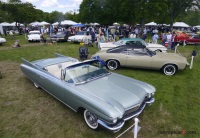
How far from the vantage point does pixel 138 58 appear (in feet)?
23.5

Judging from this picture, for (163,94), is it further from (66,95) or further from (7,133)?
(7,133)

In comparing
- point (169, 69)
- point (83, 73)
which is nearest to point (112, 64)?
point (169, 69)

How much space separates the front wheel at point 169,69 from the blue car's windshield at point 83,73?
11.6 feet

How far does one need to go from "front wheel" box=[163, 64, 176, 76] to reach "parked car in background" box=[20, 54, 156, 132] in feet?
10.6

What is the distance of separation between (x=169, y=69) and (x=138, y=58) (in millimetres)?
1428

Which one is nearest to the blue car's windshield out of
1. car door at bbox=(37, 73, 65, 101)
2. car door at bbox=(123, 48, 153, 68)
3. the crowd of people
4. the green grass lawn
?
car door at bbox=(37, 73, 65, 101)

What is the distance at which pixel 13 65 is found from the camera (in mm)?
Answer: 8789

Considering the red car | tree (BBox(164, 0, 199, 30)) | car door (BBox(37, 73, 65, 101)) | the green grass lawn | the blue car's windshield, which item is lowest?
the green grass lawn

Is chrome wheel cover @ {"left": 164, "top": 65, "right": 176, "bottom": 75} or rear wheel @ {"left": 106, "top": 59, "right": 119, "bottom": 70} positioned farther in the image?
rear wheel @ {"left": 106, "top": 59, "right": 119, "bottom": 70}

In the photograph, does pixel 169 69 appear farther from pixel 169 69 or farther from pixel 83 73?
pixel 83 73

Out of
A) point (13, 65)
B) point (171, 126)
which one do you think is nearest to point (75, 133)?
point (171, 126)

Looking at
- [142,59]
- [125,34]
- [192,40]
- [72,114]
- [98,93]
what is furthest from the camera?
[125,34]

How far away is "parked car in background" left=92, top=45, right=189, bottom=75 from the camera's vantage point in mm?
6852

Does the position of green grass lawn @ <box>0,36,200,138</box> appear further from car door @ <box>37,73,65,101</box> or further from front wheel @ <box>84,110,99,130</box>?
Result: car door @ <box>37,73,65,101</box>
